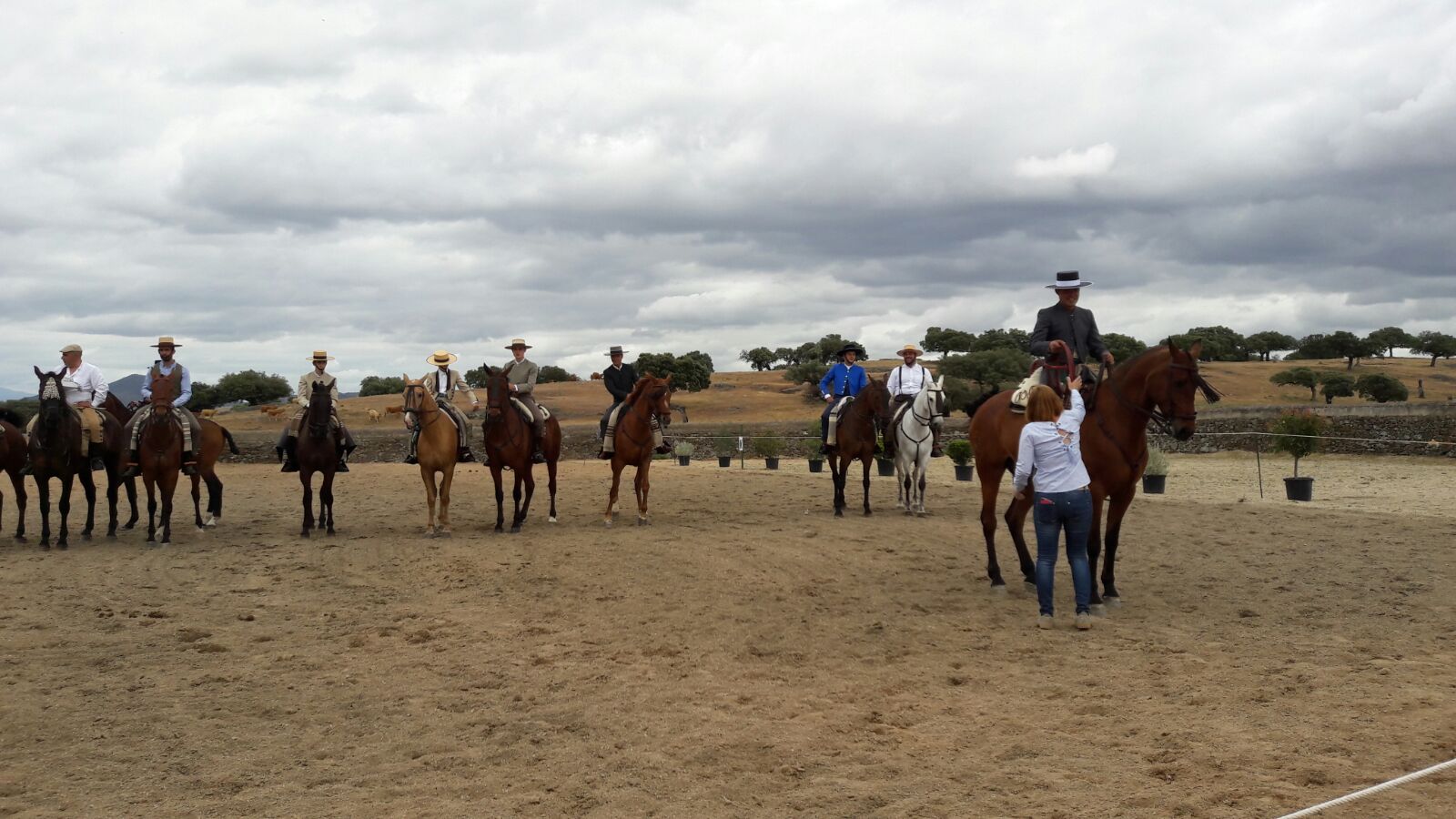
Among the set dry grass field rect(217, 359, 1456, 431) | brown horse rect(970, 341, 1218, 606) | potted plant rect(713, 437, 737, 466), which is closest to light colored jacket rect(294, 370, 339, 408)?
brown horse rect(970, 341, 1218, 606)

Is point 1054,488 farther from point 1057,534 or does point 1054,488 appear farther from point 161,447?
point 161,447

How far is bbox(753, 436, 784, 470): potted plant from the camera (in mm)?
29609

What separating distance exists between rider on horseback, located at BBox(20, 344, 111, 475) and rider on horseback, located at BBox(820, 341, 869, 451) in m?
10.8

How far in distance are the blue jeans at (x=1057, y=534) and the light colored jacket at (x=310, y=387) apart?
1028cm

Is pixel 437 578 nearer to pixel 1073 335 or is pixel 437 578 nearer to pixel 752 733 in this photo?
pixel 752 733

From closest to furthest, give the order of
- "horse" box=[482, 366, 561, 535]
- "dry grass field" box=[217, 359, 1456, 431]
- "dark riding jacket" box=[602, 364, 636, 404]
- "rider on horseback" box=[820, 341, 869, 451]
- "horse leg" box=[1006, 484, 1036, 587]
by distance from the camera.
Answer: "horse leg" box=[1006, 484, 1036, 587], "horse" box=[482, 366, 561, 535], "dark riding jacket" box=[602, 364, 636, 404], "rider on horseback" box=[820, 341, 869, 451], "dry grass field" box=[217, 359, 1456, 431]

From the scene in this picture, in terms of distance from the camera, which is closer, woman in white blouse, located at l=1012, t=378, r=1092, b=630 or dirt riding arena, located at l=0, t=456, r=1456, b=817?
dirt riding arena, located at l=0, t=456, r=1456, b=817

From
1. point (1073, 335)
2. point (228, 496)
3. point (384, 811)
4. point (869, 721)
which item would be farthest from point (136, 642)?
point (228, 496)

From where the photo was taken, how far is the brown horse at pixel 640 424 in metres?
15.8

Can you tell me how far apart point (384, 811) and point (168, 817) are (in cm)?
105

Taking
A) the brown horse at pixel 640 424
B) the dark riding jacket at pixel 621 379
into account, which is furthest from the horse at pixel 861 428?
the dark riding jacket at pixel 621 379

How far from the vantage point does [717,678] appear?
7703 mm

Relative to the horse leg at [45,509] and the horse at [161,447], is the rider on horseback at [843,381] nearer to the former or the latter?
the horse at [161,447]

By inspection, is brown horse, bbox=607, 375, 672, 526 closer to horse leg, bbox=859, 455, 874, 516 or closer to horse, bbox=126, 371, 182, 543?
horse leg, bbox=859, 455, 874, 516
